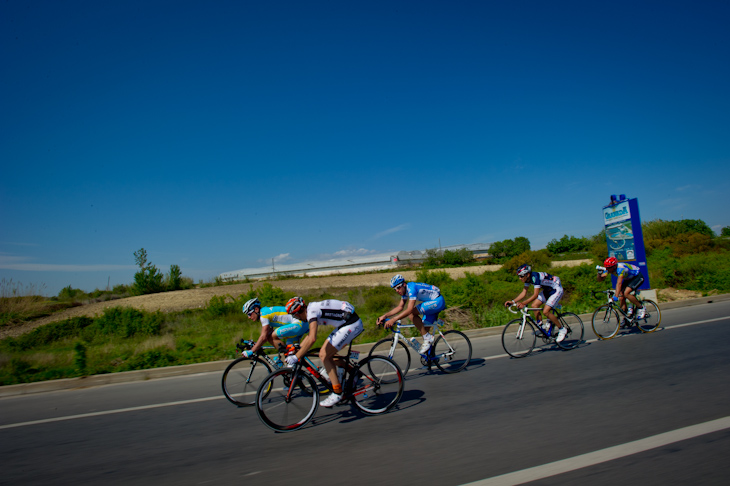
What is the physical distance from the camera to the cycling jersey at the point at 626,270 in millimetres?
10453

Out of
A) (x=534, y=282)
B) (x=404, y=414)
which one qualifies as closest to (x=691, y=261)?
(x=534, y=282)

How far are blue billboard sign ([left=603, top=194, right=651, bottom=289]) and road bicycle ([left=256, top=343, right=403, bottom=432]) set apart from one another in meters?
12.4

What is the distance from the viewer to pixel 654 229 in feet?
124

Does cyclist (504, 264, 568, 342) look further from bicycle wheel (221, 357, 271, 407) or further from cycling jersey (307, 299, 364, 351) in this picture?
bicycle wheel (221, 357, 271, 407)

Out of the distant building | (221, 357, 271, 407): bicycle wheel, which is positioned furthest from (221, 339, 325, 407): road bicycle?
the distant building

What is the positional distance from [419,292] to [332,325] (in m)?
2.77

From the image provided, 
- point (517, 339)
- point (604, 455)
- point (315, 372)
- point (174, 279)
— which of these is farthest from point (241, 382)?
point (174, 279)

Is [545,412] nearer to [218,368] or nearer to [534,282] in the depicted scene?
[534,282]

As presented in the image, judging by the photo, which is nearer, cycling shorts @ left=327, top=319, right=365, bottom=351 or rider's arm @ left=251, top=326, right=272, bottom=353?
cycling shorts @ left=327, top=319, right=365, bottom=351

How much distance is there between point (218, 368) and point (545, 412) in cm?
777

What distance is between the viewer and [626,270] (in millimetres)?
10484

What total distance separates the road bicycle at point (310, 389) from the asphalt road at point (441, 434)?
0.21 metres

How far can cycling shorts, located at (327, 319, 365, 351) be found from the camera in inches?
219

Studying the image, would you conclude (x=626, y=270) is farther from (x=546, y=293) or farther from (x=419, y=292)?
(x=419, y=292)
